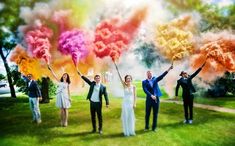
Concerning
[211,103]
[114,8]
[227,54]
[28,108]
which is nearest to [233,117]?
[211,103]

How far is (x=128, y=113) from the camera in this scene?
6965 mm

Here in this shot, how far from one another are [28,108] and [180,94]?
271cm

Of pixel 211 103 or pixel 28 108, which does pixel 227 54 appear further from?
pixel 28 108

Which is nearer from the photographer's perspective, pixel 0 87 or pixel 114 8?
pixel 114 8

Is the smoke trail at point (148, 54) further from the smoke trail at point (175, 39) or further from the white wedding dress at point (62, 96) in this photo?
the white wedding dress at point (62, 96)

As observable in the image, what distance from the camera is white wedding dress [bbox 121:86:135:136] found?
6.93 meters

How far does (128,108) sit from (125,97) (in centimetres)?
18

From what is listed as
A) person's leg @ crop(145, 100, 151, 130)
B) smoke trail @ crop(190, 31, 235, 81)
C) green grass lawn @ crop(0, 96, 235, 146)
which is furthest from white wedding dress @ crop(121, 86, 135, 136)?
smoke trail @ crop(190, 31, 235, 81)

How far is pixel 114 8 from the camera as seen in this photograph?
7.64 metres

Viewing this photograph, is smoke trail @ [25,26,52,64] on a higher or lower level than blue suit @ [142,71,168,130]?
higher

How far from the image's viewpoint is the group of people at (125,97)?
22.8ft

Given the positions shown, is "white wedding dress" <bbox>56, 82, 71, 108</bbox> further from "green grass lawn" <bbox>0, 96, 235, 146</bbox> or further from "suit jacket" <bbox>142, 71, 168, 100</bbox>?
"suit jacket" <bbox>142, 71, 168, 100</bbox>

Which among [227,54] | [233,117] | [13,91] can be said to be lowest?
[233,117]

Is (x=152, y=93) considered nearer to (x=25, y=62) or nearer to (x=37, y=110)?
(x=37, y=110)
